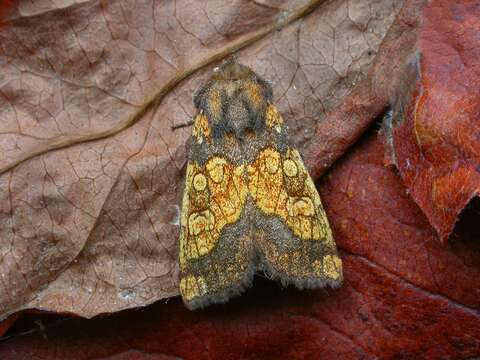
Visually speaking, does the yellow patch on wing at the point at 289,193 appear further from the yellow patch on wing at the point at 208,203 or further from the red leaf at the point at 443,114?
the red leaf at the point at 443,114

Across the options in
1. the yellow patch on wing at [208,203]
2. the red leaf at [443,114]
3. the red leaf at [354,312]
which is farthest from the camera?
the yellow patch on wing at [208,203]

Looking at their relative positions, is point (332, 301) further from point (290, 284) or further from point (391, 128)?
point (391, 128)

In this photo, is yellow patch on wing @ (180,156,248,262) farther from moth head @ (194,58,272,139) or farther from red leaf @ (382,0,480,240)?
red leaf @ (382,0,480,240)

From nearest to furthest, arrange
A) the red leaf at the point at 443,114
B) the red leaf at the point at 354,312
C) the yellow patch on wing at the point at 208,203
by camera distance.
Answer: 1. the red leaf at the point at 443,114
2. the red leaf at the point at 354,312
3. the yellow patch on wing at the point at 208,203

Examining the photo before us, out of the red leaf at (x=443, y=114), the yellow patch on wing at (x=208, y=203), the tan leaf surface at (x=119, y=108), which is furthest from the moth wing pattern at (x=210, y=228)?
the red leaf at (x=443, y=114)

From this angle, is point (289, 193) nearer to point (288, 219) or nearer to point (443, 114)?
point (288, 219)

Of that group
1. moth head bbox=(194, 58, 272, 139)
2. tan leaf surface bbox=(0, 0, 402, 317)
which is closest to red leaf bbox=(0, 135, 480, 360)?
tan leaf surface bbox=(0, 0, 402, 317)

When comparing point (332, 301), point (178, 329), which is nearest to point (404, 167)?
point (332, 301)
